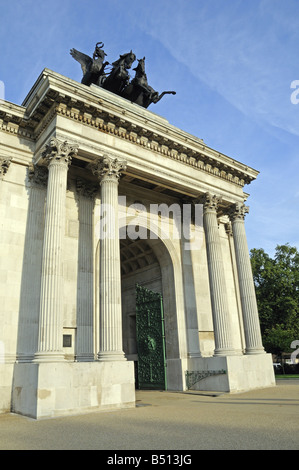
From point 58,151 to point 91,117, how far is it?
2.60 meters

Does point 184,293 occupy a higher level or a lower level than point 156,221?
lower

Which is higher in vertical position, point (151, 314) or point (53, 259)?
point (53, 259)

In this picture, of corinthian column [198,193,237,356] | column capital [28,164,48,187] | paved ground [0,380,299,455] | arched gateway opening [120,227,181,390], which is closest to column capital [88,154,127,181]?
column capital [28,164,48,187]

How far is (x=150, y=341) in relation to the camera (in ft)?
67.8

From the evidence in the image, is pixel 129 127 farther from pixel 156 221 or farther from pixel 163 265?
pixel 163 265

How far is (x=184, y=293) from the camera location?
20.7 meters

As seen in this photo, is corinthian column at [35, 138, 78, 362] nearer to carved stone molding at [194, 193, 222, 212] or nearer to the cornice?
the cornice

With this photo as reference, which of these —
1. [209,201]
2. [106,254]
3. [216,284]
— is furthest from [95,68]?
[216,284]

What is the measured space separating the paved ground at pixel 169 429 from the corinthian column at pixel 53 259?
7.90ft

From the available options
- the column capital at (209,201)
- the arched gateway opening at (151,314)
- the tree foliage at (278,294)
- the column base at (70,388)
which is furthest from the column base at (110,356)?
the tree foliage at (278,294)

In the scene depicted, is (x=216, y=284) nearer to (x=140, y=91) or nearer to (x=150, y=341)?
(x=150, y=341)

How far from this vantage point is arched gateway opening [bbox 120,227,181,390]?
785 inches

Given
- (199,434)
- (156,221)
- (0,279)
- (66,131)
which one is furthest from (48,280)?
(156,221)
